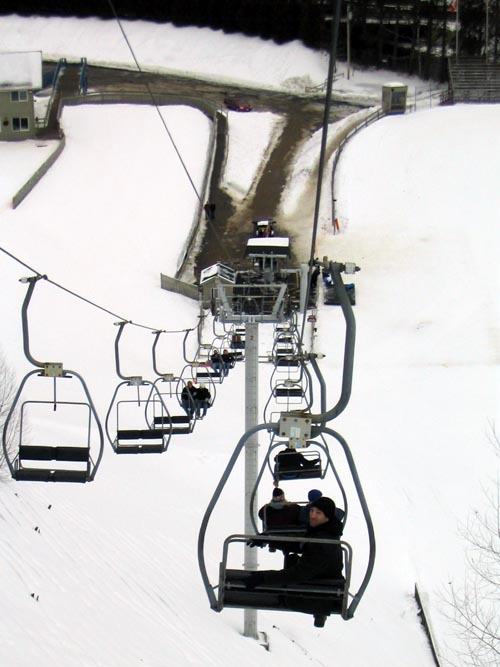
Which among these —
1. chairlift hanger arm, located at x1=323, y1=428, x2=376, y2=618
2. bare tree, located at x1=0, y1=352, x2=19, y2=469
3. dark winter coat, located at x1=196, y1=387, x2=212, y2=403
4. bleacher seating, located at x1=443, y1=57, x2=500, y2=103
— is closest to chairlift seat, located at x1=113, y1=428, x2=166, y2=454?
chairlift hanger arm, located at x1=323, y1=428, x2=376, y2=618

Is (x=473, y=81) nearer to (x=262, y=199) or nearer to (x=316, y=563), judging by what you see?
(x=262, y=199)

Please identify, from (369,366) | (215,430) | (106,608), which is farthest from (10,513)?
(369,366)

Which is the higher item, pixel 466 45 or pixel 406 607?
pixel 466 45

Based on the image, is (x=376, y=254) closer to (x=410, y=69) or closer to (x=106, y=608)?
(x=106, y=608)

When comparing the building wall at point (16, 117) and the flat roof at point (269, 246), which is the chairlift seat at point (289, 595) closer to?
the flat roof at point (269, 246)

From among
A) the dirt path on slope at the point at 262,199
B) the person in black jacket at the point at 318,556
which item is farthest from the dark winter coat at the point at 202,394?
the dirt path on slope at the point at 262,199

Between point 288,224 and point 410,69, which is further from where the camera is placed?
point 410,69

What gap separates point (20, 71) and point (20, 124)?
3.48 metres

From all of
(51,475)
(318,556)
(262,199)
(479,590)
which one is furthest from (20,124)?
(318,556)

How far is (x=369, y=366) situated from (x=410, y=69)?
39.7 m

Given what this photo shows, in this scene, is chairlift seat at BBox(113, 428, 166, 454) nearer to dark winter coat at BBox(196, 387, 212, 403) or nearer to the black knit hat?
the black knit hat

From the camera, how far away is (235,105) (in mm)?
58219

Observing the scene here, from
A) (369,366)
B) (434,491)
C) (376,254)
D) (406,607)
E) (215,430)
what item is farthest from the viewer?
(376,254)

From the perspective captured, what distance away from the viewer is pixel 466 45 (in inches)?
2680
